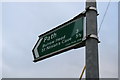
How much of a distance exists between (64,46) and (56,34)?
28 cm

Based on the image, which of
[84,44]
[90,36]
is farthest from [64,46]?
[90,36]

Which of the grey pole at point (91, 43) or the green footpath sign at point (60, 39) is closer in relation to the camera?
the grey pole at point (91, 43)

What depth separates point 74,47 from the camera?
2.96m

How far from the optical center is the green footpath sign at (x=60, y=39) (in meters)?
2.98

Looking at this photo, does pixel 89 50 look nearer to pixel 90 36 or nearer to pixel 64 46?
pixel 90 36

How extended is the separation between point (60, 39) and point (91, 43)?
Answer: 680 mm

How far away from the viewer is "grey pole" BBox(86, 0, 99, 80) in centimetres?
249

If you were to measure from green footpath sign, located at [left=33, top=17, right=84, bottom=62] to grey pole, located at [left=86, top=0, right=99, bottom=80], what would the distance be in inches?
7.3

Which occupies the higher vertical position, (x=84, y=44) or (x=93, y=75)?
(x=84, y=44)

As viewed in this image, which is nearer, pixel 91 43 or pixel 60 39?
pixel 91 43

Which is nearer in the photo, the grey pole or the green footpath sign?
the grey pole

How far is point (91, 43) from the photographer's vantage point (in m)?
2.64

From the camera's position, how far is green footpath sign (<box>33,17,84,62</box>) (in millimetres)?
2984

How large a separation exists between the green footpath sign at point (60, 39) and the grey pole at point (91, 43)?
0.18 metres
